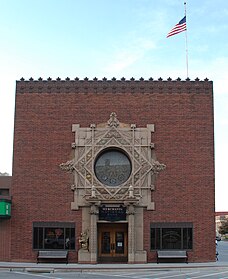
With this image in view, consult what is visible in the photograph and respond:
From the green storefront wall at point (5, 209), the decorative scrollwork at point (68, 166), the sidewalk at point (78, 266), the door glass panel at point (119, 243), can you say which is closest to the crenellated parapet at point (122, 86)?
the decorative scrollwork at point (68, 166)

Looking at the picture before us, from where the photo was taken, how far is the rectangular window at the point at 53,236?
30828 mm

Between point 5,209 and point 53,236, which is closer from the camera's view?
point 5,209

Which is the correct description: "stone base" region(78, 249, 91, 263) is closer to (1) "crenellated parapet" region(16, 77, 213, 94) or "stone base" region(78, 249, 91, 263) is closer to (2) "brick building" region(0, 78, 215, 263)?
(2) "brick building" region(0, 78, 215, 263)

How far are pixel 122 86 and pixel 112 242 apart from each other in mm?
9946

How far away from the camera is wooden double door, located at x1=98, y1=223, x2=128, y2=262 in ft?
101

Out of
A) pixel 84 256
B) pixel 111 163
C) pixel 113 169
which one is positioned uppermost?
pixel 111 163

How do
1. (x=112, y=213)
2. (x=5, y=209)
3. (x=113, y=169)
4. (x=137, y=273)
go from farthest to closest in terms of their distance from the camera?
(x=113, y=169)
(x=112, y=213)
(x=5, y=209)
(x=137, y=273)

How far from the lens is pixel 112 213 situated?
3038 centimetres

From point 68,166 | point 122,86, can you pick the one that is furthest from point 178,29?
point 68,166

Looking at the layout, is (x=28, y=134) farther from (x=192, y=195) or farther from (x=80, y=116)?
(x=192, y=195)

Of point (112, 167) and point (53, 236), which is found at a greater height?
point (112, 167)

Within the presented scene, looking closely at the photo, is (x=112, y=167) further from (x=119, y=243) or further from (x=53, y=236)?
(x=53, y=236)

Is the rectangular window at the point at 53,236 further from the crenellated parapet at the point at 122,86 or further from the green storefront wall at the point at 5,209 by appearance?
the crenellated parapet at the point at 122,86

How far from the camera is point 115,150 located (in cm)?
3166
